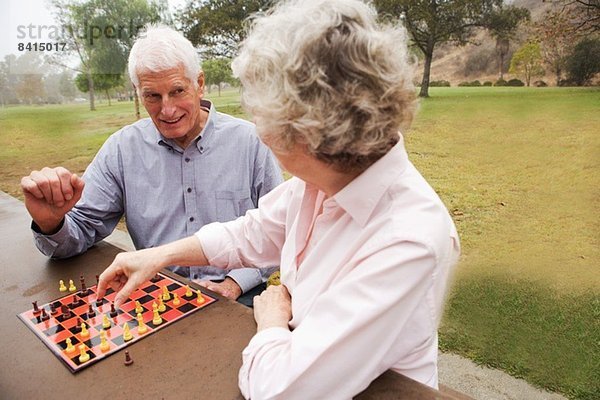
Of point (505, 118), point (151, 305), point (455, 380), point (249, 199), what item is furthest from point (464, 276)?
point (151, 305)

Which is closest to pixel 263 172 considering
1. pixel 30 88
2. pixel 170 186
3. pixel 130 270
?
pixel 170 186

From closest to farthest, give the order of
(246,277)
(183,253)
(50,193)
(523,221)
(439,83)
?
(183,253) → (50,193) → (246,277) → (523,221) → (439,83)

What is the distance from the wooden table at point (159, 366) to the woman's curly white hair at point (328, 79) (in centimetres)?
57

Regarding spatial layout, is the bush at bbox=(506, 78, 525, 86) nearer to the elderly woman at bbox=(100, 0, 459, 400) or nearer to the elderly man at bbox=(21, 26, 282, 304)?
the elderly man at bbox=(21, 26, 282, 304)

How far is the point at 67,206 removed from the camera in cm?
163

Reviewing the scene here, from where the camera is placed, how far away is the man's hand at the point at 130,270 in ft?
4.35

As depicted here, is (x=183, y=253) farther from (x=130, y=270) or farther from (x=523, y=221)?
(x=523, y=221)

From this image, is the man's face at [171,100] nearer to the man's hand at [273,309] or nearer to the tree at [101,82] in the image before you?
the man's hand at [273,309]

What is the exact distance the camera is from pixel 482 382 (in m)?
2.44

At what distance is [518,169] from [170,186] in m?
3.17

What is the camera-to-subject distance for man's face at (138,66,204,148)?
1.92 m

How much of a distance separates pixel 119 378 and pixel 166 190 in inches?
46.3

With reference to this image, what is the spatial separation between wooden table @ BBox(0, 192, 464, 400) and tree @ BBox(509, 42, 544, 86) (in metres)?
3.65

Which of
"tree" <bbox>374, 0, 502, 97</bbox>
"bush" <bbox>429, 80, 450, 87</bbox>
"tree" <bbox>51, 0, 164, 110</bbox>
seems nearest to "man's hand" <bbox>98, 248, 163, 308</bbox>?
"tree" <bbox>374, 0, 502, 97</bbox>
